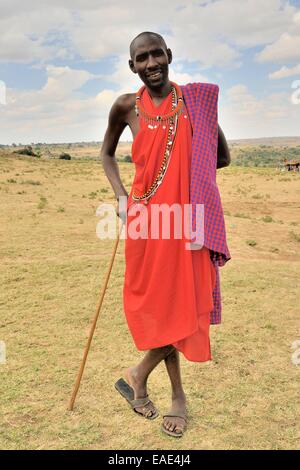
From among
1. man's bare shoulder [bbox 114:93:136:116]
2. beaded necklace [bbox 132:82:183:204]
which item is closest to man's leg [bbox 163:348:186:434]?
beaded necklace [bbox 132:82:183:204]

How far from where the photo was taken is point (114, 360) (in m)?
3.89

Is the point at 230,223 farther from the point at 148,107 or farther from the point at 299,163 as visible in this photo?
the point at 299,163

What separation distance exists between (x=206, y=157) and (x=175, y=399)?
1.63 metres

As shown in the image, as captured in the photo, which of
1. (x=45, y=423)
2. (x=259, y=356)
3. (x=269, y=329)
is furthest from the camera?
(x=269, y=329)

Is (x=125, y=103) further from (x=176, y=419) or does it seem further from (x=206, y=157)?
(x=176, y=419)

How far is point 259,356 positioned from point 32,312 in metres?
2.51

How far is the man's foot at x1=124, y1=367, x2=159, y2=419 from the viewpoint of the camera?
10.1 feet

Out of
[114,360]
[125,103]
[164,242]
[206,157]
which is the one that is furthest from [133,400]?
[125,103]

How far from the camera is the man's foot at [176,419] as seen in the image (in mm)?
2869

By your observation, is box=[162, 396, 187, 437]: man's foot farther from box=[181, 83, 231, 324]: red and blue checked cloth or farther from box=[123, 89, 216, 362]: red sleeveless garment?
box=[181, 83, 231, 324]: red and blue checked cloth

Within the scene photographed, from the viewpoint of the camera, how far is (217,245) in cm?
273
